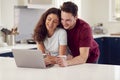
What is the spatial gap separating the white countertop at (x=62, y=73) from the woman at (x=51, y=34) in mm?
420

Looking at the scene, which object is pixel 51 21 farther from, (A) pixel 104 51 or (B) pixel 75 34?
(A) pixel 104 51

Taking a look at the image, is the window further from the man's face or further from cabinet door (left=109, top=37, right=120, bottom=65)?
the man's face

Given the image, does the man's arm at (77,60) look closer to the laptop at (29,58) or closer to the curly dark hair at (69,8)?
the laptop at (29,58)

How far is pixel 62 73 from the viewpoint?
6.16 ft

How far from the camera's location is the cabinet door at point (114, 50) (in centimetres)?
581

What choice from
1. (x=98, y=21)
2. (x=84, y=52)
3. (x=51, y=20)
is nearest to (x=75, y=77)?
(x=84, y=52)

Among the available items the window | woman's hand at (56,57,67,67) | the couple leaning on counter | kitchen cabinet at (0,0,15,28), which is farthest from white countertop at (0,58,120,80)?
the window

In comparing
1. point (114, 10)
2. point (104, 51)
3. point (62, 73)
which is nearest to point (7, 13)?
point (104, 51)

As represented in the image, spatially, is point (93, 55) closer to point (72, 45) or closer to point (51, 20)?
point (72, 45)

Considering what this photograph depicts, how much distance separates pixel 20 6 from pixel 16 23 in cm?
29

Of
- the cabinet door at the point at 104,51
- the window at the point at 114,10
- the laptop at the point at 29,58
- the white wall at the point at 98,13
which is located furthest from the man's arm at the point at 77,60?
the window at the point at 114,10

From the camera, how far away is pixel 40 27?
2588 mm

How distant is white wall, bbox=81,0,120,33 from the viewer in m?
6.49

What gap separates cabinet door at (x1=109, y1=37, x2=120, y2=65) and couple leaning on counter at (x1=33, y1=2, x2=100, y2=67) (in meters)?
3.33
